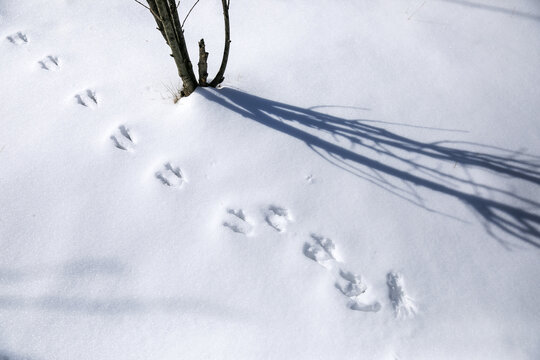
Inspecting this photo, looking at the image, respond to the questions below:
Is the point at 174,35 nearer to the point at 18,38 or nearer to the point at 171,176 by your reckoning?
the point at 171,176

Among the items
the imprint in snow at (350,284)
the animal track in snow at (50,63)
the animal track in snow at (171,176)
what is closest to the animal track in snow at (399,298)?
the imprint in snow at (350,284)

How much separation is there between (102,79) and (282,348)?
1629mm

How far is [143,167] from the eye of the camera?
151 cm

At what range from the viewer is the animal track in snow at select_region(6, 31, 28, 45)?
1.98 meters

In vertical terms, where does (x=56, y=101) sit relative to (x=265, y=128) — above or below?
below

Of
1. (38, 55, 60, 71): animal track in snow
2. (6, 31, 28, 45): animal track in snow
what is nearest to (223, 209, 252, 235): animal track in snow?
(38, 55, 60, 71): animal track in snow

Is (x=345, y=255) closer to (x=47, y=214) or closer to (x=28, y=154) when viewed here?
(x=47, y=214)

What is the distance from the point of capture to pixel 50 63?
1.89 m

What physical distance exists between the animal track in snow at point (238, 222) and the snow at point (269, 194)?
0.01 meters

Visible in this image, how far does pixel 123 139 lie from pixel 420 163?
144 cm

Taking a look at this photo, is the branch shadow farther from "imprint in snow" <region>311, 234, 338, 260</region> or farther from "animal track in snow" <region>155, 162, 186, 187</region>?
"animal track in snow" <region>155, 162, 186, 187</region>

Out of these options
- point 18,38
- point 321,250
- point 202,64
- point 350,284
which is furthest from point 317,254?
point 18,38

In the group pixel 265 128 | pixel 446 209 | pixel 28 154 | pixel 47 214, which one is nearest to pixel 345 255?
pixel 446 209

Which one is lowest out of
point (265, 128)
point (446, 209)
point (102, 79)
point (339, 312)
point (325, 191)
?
point (339, 312)
